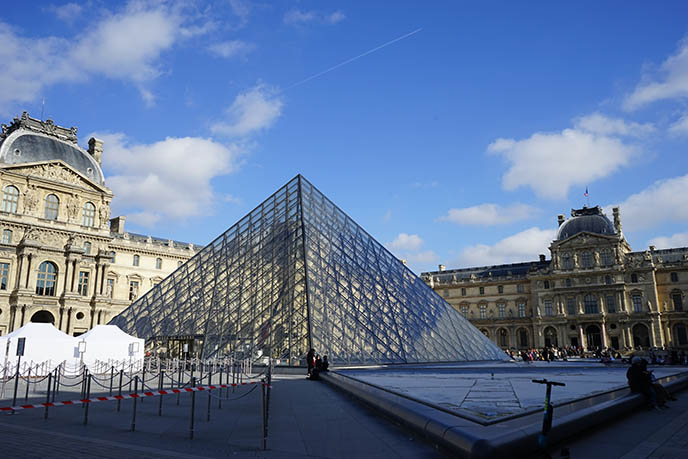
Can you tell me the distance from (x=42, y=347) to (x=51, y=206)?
22.0 metres

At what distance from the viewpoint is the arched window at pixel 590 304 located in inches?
2314

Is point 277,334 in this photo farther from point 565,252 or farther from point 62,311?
point 565,252

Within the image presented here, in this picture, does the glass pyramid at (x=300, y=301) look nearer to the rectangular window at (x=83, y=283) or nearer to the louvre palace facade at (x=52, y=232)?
the louvre palace facade at (x=52, y=232)

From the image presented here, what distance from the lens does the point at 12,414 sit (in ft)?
28.7

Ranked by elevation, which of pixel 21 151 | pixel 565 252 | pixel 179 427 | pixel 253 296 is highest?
pixel 21 151

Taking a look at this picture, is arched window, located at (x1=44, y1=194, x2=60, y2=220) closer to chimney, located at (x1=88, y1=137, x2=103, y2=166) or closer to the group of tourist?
chimney, located at (x1=88, y1=137, x2=103, y2=166)

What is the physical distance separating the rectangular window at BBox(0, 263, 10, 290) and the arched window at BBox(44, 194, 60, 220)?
4.38m

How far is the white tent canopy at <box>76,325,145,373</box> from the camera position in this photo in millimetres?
21087

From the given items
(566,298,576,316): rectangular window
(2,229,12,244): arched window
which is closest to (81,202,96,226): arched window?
(2,229,12,244): arched window

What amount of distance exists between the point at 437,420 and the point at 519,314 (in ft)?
206

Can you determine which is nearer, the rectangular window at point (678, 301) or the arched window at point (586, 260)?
the rectangular window at point (678, 301)

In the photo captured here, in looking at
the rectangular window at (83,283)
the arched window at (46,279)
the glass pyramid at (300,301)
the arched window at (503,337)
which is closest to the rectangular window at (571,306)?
the arched window at (503,337)

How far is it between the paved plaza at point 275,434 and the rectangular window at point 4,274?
3204 centimetres

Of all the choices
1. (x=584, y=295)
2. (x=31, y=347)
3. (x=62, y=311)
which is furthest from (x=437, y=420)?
(x=584, y=295)
